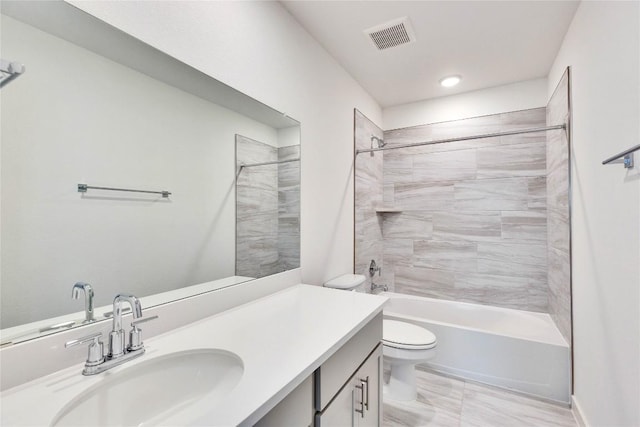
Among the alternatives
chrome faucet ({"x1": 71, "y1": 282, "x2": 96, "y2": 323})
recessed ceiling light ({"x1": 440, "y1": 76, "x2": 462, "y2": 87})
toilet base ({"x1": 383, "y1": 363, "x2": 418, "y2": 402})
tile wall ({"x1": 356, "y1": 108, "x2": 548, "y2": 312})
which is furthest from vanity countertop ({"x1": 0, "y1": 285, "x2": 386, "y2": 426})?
recessed ceiling light ({"x1": 440, "y1": 76, "x2": 462, "y2": 87})

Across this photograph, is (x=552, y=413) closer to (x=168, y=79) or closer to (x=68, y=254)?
(x=68, y=254)

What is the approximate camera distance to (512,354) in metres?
2.11

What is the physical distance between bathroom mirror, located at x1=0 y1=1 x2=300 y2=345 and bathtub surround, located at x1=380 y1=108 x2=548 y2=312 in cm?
231

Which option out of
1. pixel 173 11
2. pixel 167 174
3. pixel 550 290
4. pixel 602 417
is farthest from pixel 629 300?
pixel 173 11

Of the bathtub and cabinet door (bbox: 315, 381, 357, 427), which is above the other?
cabinet door (bbox: 315, 381, 357, 427)

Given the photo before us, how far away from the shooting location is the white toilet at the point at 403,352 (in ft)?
6.25

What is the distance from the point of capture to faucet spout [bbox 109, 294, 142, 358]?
82 cm

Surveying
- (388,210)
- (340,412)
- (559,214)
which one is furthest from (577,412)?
(388,210)

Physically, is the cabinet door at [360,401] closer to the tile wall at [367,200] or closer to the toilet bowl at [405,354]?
the toilet bowl at [405,354]

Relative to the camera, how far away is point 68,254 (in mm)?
859

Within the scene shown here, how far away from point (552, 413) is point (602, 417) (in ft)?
1.73

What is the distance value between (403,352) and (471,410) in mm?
586

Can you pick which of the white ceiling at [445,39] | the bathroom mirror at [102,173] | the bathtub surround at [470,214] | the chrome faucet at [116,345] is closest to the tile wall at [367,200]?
the bathtub surround at [470,214]

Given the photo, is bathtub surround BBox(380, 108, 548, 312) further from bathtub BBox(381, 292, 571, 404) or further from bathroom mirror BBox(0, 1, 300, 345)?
bathroom mirror BBox(0, 1, 300, 345)
